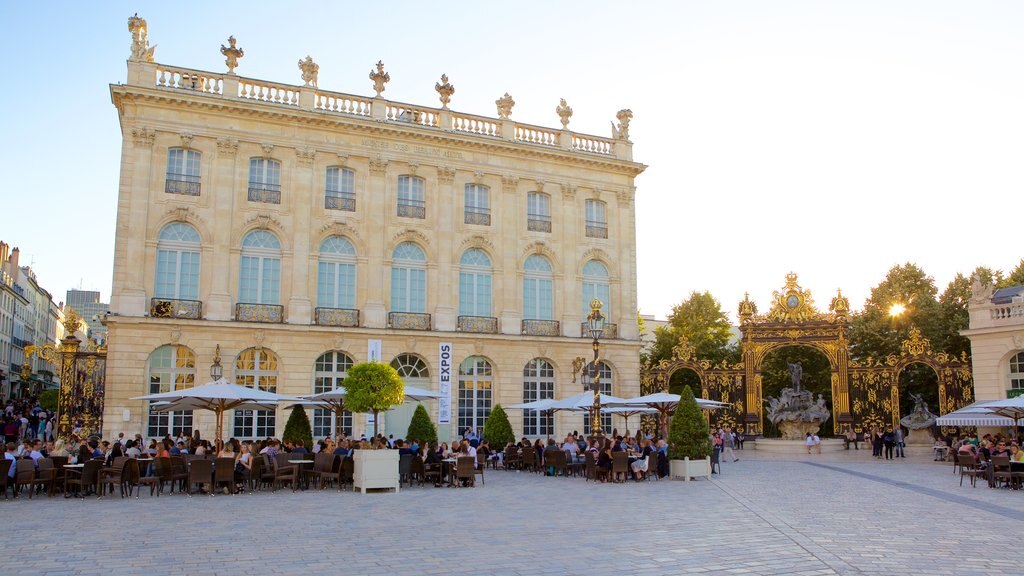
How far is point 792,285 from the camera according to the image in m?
33.6

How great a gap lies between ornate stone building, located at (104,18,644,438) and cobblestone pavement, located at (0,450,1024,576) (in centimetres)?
1247

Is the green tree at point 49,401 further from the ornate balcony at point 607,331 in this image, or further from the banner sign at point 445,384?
the ornate balcony at point 607,331

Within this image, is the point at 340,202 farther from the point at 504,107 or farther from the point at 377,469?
the point at 377,469

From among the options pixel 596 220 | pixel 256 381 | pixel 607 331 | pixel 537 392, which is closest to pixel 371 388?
pixel 256 381

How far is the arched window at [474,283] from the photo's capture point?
107 feet

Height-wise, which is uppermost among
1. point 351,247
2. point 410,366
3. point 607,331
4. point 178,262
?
point 351,247

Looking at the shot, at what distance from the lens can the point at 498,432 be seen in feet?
90.4

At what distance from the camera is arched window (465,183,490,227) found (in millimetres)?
33000

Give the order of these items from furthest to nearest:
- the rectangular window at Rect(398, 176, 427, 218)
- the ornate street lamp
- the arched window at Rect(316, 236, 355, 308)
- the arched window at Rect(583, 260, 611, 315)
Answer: the arched window at Rect(583, 260, 611, 315)
the rectangular window at Rect(398, 176, 427, 218)
the arched window at Rect(316, 236, 355, 308)
the ornate street lamp

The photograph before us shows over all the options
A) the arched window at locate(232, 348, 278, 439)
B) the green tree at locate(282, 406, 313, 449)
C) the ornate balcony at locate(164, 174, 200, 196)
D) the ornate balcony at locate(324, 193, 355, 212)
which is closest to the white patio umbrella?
the green tree at locate(282, 406, 313, 449)

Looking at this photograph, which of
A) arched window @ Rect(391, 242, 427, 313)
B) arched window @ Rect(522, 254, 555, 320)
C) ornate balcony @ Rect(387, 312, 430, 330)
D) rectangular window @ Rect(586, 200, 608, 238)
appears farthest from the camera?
rectangular window @ Rect(586, 200, 608, 238)

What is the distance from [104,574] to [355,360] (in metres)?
21.7

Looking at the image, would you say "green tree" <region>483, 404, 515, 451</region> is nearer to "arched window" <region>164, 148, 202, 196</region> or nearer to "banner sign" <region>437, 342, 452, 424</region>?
"banner sign" <region>437, 342, 452, 424</region>

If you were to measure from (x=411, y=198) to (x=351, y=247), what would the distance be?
3.03m
